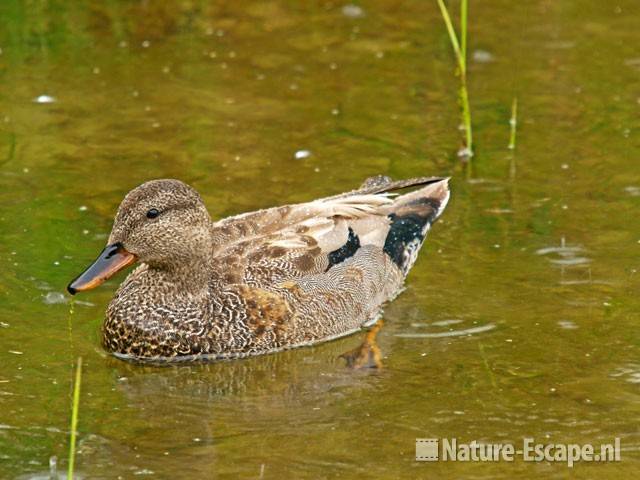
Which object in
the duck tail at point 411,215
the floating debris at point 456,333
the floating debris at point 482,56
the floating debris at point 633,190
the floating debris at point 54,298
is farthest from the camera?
the floating debris at point 482,56

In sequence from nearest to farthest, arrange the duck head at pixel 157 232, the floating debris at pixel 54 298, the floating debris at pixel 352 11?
the duck head at pixel 157 232 < the floating debris at pixel 54 298 < the floating debris at pixel 352 11

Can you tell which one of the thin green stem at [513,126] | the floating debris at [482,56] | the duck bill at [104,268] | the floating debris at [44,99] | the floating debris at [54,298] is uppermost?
the duck bill at [104,268]

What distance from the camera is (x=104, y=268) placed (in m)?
10.2

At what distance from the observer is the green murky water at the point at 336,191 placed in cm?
927

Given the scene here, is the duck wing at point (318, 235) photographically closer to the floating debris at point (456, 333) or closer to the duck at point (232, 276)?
the duck at point (232, 276)

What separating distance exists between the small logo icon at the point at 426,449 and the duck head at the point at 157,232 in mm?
2311

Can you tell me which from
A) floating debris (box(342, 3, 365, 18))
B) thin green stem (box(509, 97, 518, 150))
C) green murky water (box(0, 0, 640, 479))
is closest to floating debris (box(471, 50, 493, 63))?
green murky water (box(0, 0, 640, 479))

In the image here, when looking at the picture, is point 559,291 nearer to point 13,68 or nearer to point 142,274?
point 142,274

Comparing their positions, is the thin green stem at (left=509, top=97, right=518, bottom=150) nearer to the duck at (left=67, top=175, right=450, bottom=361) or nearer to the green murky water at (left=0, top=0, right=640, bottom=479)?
the green murky water at (left=0, top=0, right=640, bottom=479)

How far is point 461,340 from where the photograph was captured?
1060cm

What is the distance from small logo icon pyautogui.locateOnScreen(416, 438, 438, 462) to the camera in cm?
890

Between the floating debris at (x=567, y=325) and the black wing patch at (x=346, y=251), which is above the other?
the black wing patch at (x=346, y=251)

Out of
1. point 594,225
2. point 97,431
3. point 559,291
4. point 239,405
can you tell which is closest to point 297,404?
point 239,405

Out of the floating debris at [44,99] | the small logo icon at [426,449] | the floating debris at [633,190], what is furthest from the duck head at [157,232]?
the floating debris at [44,99]
